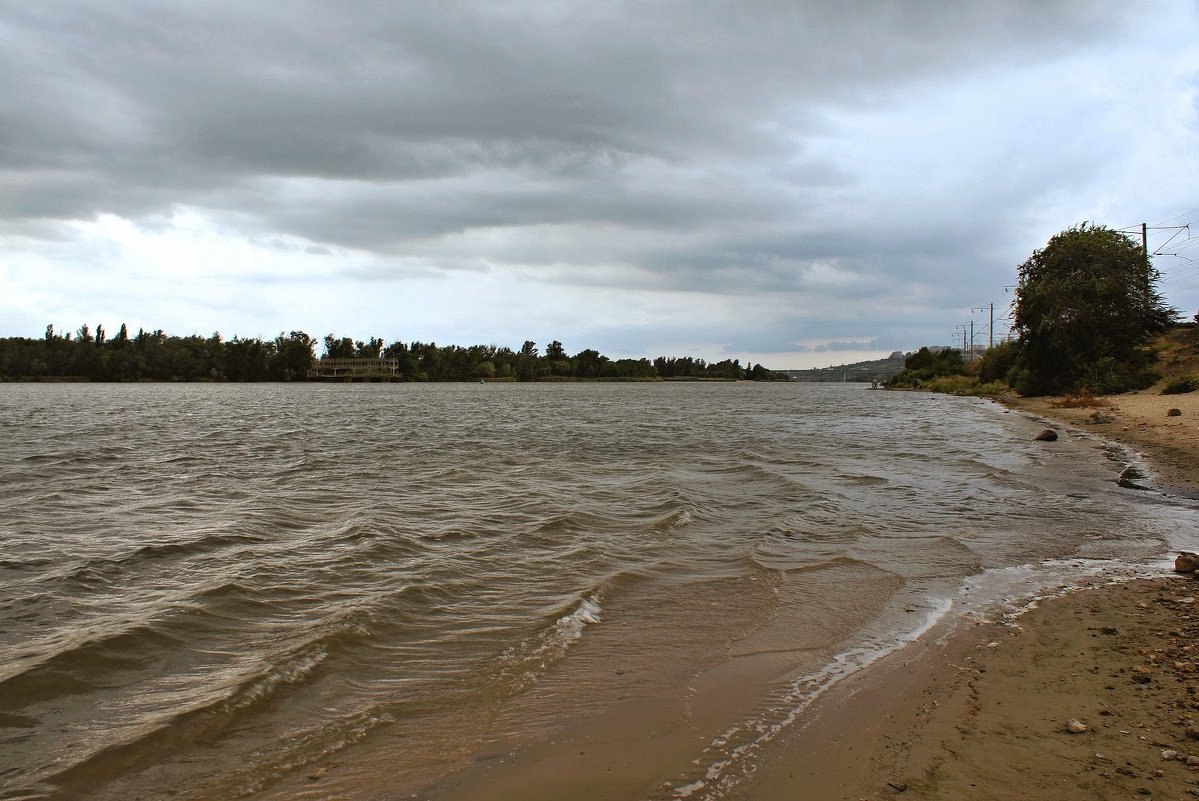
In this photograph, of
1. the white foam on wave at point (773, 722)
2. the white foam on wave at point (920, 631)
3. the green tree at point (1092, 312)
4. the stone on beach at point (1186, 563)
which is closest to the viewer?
the white foam on wave at point (773, 722)

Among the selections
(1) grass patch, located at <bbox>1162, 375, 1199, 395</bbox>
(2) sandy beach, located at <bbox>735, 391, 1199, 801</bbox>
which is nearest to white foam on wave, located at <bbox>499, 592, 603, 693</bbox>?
(2) sandy beach, located at <bbox>735, 391, 1199, 801</bbox>

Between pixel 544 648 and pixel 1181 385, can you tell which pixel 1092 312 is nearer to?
pixel 1181 385

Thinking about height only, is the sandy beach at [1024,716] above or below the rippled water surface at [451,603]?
above

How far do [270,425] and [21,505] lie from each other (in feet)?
94.8

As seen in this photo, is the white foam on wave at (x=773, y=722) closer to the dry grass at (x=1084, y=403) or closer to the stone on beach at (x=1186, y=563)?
the stone on beach at (x=1186, y=563)

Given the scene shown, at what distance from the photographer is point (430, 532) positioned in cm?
1144

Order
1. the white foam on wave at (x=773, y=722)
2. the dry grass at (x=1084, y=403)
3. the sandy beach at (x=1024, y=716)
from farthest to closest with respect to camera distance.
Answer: the dry grass at (x=1084, y=403), the white foam on wave at (x=773, y=722), the sandy beach at (x=1024, y=716)

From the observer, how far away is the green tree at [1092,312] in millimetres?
48938

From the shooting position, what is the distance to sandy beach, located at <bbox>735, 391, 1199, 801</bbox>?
12.5ft

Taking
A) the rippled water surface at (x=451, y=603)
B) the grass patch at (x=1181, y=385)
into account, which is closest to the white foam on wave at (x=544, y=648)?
the rippled water surface at (x=451, y=603)

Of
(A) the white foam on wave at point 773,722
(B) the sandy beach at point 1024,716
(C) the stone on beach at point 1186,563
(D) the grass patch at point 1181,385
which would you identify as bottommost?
(A) the white foam on wave at point 773,722

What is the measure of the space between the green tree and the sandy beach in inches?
1957

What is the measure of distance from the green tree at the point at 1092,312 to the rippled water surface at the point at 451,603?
38.8 metres

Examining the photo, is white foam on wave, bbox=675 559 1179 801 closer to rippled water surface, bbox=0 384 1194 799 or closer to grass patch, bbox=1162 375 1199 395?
rippled water surface, bbox=0 384 1194 799
